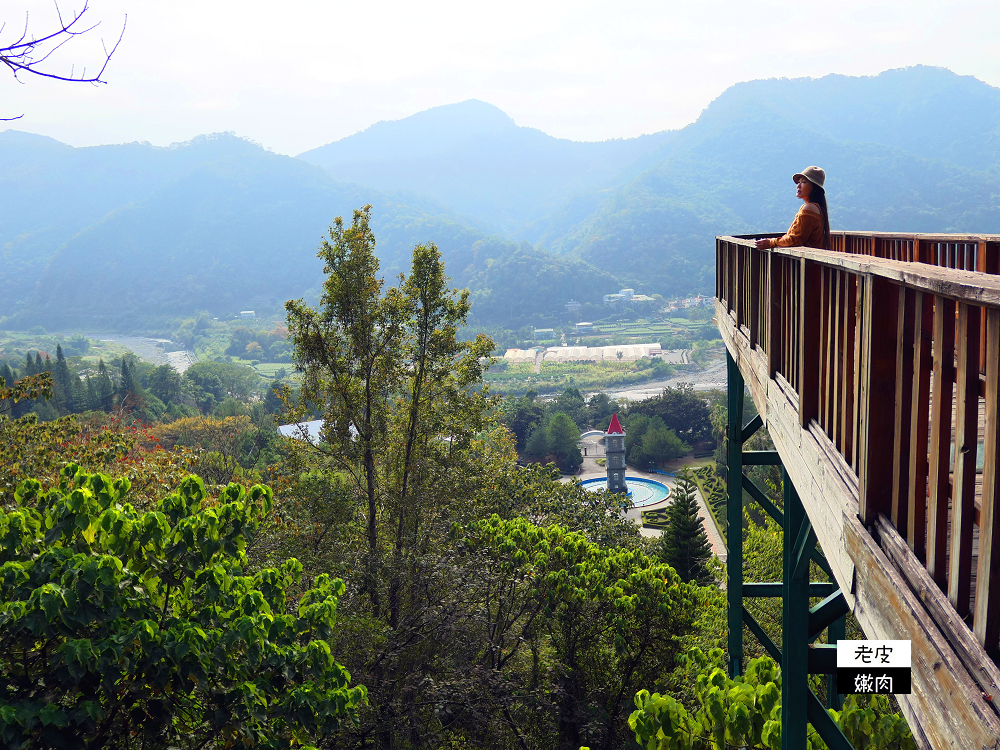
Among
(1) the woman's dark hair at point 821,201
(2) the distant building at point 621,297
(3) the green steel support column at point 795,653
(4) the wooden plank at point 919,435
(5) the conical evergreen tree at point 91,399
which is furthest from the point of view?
(2) the distant building at point 621,297

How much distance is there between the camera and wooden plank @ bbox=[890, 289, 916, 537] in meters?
1.74

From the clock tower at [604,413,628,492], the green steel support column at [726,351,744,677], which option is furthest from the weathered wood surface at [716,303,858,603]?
the clock tower at [604,413,628,492]

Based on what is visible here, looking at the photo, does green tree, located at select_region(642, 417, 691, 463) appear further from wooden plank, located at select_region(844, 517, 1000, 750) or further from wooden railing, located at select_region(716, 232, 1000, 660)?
wooden plank, located at select_region(844, 517, 1000, 750)

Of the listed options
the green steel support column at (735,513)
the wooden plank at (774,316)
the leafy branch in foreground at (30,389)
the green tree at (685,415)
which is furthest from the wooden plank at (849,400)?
the green tree at (685,415)

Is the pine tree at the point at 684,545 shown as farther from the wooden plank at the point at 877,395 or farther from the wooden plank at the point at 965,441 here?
the wooden plank at the point at 965,441

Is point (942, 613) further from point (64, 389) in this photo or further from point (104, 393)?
point (104, 393)

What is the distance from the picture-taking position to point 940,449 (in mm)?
1570

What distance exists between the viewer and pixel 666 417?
207ft

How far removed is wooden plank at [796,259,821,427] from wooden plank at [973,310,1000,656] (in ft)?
5.32

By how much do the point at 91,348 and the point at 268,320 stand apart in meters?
47.4

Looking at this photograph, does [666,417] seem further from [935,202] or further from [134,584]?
[935,202]

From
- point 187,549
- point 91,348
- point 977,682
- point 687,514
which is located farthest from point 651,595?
point 91,348

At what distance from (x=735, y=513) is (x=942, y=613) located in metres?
6.57

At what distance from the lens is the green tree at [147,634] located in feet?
15.0
